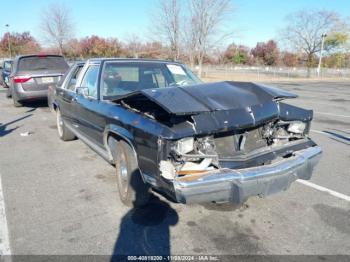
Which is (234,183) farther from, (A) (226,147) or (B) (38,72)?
(B) (38,72)

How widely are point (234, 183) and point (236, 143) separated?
0.54 metres

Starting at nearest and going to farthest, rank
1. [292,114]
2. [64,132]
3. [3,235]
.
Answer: [3,235] → [292,114] → [64,132]

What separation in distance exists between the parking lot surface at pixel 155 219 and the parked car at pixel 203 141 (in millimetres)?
426

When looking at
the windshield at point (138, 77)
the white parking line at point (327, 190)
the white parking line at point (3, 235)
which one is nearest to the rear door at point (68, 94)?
the windshield at point (138, 77)

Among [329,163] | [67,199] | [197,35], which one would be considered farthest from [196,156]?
[197,35]

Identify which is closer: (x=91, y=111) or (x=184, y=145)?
(x=184, y=145)

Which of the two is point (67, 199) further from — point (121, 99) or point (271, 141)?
point (271, 141)

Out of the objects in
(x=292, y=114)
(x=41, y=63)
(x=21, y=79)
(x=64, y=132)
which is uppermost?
(x=41, y=63)

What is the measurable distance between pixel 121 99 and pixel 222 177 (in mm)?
1516

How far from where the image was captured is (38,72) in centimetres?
996

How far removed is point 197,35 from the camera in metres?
25.5

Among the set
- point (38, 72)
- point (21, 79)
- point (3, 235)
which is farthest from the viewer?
point (38, 72)

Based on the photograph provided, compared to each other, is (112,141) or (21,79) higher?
(21,79)

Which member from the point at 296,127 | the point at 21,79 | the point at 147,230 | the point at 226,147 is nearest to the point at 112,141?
the point at 147,230
